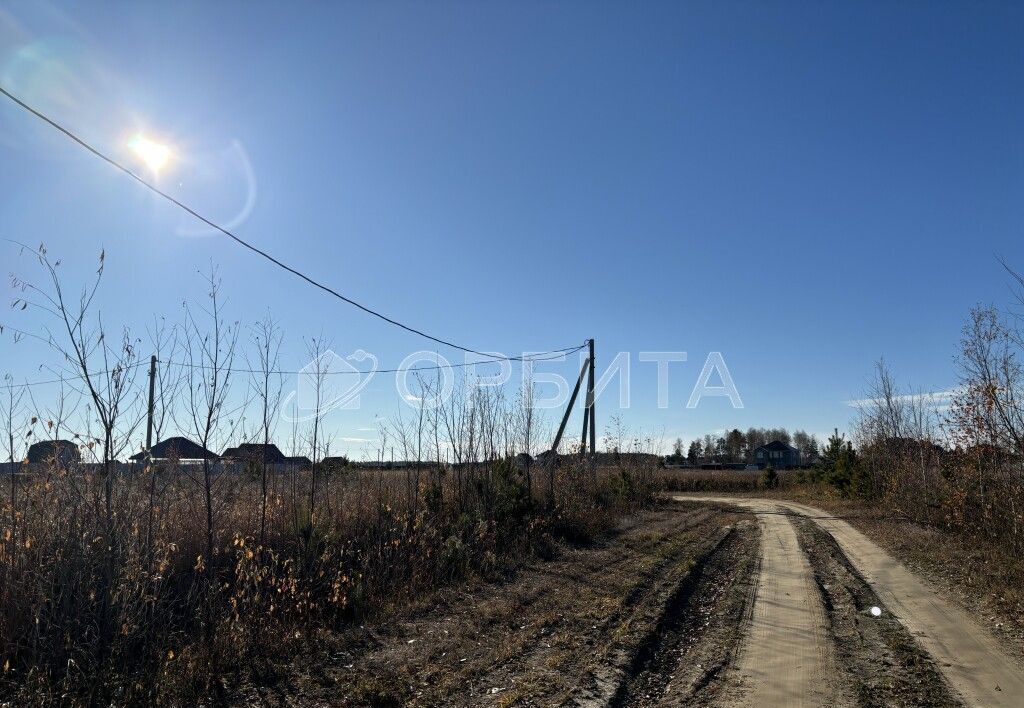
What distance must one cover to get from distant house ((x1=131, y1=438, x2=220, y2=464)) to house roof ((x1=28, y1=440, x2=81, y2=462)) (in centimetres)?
51

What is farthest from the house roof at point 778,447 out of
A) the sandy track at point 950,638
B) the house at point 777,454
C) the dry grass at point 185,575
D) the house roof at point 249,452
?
the house roof at point 249,452

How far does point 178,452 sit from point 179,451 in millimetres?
170

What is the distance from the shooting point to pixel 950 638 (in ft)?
21.9

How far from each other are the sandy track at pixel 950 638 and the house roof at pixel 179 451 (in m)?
6.07

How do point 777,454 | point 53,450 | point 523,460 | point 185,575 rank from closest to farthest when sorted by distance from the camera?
point 53,450, point 185,575, point 523,460, point 777,454

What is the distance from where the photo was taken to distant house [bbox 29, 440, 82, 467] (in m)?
5.95

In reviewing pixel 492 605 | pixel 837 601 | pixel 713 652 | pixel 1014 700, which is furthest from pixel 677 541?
pixel 1014 700

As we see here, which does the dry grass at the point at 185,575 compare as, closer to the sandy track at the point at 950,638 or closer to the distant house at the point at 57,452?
the distant house at the point at 57,452

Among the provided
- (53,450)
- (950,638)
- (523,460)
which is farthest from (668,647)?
(523,460)

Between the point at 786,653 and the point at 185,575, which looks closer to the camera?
the point at 786,653

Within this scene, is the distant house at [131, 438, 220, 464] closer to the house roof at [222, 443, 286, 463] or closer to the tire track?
the house roof at [222, 443, 286, 463]

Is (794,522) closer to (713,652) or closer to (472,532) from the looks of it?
(472,532)

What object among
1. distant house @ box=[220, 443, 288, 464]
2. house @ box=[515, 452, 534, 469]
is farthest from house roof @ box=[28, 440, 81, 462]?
house @ box=[515, 452, 534, 469]

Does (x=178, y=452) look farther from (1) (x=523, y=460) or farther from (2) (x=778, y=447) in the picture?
(2) (x=778, y=447)
